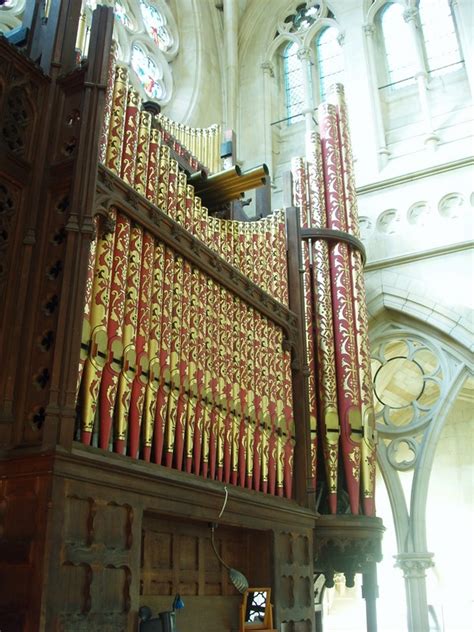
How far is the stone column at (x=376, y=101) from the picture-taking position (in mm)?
11281

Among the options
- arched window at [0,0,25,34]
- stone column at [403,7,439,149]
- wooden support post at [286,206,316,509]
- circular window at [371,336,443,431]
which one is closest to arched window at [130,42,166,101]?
arched window at [0,0,25,34]

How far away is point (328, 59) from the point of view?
13.0 metres

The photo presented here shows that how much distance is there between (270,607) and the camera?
5.05 meters

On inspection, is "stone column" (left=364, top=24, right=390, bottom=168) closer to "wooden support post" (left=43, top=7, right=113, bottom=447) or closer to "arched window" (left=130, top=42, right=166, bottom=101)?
"arched window" (left=130, top=42, right=166, bottom=101)

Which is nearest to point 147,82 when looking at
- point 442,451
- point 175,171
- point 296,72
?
point 296,72

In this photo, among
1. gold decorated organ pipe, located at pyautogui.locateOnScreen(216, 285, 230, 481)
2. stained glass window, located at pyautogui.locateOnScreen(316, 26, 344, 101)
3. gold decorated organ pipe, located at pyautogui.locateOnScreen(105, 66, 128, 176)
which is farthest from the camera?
stained glass window, located at pyautogui.locateOnScreen(316, 26, 344, 101)

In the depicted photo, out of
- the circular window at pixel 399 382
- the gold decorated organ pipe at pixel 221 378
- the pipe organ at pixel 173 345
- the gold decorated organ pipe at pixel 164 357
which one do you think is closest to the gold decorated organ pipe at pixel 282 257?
the pipe organ at pixel 173 345

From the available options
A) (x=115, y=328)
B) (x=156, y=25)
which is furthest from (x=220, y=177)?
(x=156, y=25)

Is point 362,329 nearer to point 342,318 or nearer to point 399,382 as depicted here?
point 342,318

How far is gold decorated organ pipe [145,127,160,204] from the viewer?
16.6 feet

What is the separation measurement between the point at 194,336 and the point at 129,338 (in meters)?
0.77

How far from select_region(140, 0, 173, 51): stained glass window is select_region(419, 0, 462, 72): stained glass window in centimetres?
436

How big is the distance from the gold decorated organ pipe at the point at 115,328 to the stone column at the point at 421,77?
7570 millimetres

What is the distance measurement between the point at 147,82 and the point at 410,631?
340 inches
